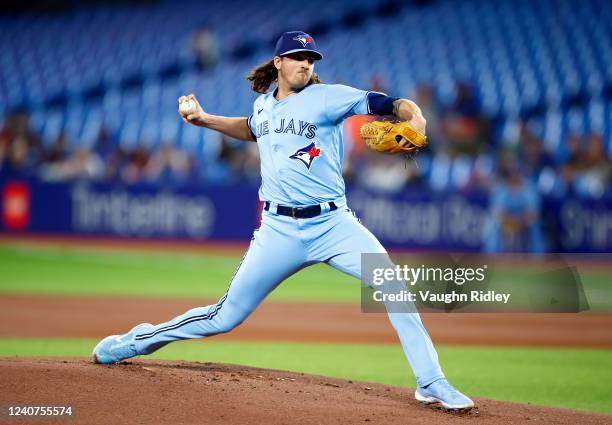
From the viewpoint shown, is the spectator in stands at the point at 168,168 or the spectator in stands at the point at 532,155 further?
the spectator in stands at the point at 168,168

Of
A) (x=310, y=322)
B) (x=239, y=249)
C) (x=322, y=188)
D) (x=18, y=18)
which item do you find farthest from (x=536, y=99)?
(x=322, y=188)

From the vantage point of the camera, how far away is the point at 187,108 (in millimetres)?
5996

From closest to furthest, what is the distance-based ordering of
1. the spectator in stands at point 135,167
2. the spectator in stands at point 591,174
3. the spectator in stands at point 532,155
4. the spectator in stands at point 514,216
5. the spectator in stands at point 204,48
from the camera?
the spectator in stands at point 514,216 → the spectator in stands at point 591,174 → the spectator in stands at point 532,155 → the spectator in stands at point 135,167 → the spectator in stands at point 204,48

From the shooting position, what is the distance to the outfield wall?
1812cm

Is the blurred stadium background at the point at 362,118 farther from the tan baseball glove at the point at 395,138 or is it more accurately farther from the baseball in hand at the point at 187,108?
the tan baseball glove at the point at 395,138

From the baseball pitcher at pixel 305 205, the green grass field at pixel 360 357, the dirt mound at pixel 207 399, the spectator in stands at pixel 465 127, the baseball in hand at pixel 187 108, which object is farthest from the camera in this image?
the spectator in stands at pixel 465 127

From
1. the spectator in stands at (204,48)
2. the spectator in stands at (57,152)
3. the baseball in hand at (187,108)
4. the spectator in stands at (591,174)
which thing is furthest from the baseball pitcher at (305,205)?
the spectator in stands at (204,48)

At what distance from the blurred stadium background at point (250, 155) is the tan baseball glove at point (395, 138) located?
3.49 meters

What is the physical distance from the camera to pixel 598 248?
1772 cm

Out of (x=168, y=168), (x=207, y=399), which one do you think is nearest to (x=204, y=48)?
(x=168, y=168)

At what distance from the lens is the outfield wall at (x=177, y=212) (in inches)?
714

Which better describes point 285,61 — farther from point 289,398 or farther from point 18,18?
point 18,18

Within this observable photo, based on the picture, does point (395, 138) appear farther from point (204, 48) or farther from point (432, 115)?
point (204, 48)

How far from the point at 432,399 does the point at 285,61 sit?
7.38 ft
